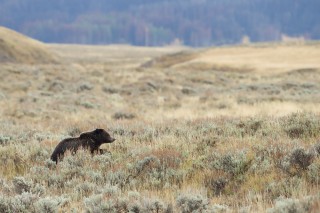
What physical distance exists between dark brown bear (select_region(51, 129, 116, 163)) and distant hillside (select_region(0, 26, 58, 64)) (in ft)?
131

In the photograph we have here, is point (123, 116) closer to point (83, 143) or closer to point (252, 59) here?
point (83, 143)

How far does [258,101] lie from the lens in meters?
20.5

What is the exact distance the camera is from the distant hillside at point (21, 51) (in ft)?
159

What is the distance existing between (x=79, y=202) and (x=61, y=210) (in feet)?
1.04

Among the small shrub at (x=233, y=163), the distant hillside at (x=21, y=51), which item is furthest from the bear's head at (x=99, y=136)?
the distant hillside at (x=21, y=51)

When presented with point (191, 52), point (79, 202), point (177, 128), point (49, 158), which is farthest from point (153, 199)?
point (191, 52)

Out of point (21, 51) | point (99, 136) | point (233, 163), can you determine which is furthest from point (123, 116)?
point (21, 51)

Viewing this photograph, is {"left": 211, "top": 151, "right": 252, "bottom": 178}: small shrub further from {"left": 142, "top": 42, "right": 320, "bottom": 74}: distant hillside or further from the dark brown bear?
{"left": 142, "top": 42, "right": 320, "bottom": 74}: distant hillside

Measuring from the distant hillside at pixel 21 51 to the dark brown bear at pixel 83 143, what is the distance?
39974mm

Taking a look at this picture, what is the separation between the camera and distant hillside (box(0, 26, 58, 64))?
48.5 m

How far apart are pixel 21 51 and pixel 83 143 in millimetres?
44595

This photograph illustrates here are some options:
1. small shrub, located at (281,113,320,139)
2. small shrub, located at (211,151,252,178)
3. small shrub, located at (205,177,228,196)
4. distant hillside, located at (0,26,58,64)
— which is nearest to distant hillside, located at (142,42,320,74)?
distant hillside, located at (0,26,58,64)

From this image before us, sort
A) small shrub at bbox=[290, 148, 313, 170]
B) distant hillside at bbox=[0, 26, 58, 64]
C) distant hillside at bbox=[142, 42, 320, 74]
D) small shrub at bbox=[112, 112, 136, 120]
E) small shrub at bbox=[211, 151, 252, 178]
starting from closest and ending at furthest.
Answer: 1. small shrub at bbox=[290, 148, 313, 170]
2. small shrub at bbox=[211, 151, 252, 178]
3. small shrub at bbox=[112, 112, 136, 120]
4. distant hillside at bbox=[0, 26, 58, 64]
5. distant hillside at bbox=[142, 42, 320, 74]

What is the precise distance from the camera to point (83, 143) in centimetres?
880
